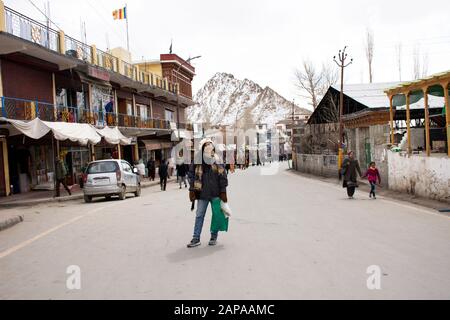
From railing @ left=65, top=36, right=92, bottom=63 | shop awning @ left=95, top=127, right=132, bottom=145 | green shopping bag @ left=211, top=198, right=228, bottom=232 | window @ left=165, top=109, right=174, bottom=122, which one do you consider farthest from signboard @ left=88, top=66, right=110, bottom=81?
green shopping bag @ left=211, top=198, right=228, bottom=232

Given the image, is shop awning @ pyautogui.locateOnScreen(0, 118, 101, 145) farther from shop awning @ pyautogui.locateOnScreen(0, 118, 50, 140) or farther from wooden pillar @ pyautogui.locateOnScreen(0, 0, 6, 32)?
wooden pillar @ pyautogui.locateOnScreen(0, 0, 6, 32)

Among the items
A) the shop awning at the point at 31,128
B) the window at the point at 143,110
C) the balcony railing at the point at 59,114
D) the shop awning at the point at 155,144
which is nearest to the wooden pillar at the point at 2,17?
the balcony railing at the point at 59,114

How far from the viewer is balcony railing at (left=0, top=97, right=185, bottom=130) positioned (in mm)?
20562

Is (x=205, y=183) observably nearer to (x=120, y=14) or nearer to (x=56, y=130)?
(x=56, y=130)

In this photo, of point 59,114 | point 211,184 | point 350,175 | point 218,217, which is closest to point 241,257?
point 218,217

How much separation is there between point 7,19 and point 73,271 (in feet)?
54.9

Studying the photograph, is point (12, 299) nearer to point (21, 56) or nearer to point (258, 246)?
point (258, 246)

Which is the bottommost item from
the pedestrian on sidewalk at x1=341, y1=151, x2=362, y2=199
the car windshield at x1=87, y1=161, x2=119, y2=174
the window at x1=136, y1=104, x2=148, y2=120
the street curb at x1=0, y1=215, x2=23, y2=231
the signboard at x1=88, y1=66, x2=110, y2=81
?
the street curb at x1=0, y1=215, x2=23, y2=231

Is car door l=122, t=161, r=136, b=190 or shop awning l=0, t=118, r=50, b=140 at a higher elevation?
shop awning l=0, t=118, r=50, b=140

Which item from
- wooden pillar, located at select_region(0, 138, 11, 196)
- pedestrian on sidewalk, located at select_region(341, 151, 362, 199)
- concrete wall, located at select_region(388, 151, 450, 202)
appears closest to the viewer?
concrete wall, located at select_region(388, 151, 450, 202)

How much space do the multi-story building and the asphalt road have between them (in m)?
10.4

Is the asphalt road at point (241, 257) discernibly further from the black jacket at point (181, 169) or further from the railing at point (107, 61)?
the railing at point (107, 61)

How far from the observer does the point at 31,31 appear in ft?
69.8

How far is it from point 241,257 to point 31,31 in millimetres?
18734
